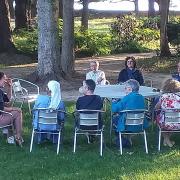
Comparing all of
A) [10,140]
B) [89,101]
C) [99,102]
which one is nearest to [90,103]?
[89,101]

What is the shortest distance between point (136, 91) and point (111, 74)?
11.0 metres

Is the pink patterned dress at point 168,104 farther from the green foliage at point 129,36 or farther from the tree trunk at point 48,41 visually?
the green foliage at point 129,36

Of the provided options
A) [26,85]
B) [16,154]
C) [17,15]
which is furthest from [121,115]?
[17,15]

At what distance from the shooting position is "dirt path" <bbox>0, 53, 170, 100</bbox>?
1490 cm

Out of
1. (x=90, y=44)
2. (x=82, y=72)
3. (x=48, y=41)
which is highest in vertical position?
(x=48, y=41)

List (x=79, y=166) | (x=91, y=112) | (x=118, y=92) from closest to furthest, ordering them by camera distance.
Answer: (x=79, y=166) → (x=91, y=112) → (x=118, y=92)

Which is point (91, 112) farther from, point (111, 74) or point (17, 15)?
point (17, 15)

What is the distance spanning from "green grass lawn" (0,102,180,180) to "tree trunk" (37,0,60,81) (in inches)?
277

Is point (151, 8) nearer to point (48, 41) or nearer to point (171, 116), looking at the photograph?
point (48, 41)

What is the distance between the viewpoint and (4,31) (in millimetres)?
24641

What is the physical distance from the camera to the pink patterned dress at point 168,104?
795 cm

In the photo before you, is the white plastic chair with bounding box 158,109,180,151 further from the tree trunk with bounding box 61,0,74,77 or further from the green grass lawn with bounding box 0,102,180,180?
the tree trunk with bounding box 61,0,74,77

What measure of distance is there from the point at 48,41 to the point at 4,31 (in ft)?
32.3

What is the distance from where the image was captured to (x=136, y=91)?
316 inches
